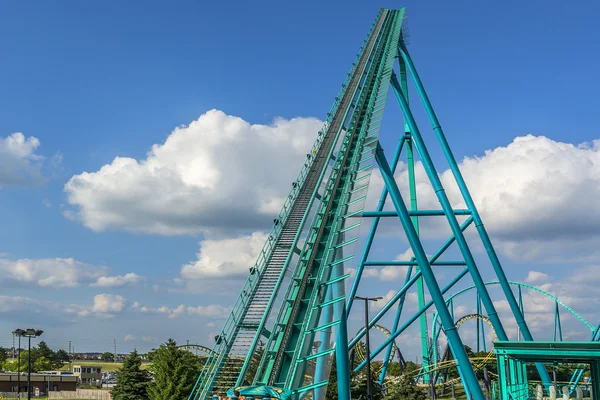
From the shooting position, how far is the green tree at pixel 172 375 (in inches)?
1287

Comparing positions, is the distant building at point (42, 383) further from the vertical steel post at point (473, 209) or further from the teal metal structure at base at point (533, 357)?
the teal metal structure at base at point (533, 357)

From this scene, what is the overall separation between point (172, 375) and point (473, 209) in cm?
1592

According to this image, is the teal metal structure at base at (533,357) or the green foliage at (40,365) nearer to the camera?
the teal metal structure at base at (533,357)

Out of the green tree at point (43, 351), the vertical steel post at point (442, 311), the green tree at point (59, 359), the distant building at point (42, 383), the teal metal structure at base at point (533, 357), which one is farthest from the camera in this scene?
the green tree at point (59, 359)

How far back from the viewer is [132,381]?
42188 millimetres

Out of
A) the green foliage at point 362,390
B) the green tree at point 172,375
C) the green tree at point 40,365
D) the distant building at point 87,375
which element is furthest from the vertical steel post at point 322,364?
the green tree at point 40,365

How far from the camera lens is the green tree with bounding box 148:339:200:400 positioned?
3269 cm

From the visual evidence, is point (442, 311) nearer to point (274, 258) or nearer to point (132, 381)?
point (274, 258)

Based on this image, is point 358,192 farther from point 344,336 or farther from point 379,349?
point 379,349

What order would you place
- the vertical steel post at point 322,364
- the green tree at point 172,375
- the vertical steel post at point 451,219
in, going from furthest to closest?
the green tree at point 172,375
the vertical steel post at point 451,219
the vertical steel post at point 322,364

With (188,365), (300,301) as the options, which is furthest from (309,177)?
(188,365)

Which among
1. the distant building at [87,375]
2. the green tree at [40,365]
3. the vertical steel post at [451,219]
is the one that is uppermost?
the vertical steel post at [451,219]

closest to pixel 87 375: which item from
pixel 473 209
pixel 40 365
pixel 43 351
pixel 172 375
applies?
pixel 40 365

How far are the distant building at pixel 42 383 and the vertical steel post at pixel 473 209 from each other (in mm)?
62517
